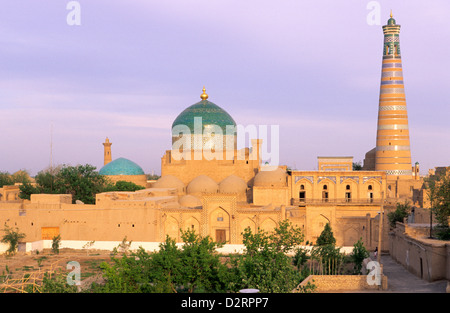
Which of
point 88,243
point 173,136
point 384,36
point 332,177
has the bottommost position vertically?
point 88,243

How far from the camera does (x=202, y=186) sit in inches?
1364

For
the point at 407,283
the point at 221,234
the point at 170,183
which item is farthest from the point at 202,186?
the point at 407,283

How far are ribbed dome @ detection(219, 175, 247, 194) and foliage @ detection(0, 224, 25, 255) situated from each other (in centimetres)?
1132

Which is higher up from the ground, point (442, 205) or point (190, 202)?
point (442, 205)

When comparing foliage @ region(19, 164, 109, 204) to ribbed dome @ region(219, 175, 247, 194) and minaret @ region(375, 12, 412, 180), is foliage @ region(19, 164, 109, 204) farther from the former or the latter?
minaret @ region(375, 12, 412, 180)

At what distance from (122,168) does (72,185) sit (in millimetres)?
10236

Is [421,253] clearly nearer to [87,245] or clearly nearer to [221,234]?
[221,234]

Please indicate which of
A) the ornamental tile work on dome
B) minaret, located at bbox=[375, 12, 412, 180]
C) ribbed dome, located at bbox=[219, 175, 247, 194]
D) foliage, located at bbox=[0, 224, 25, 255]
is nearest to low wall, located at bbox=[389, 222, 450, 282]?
ribbed dome, located at bbox=[219, 175, 247, 194]

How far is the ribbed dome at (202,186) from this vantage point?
34.5m

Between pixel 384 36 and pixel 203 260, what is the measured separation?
29252 millimetres

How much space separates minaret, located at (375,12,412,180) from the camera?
40219mm

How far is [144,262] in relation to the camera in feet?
51.1

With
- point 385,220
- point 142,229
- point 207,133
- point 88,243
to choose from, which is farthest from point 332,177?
point 88,243

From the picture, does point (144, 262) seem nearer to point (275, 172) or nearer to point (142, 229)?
point (142, 229)
